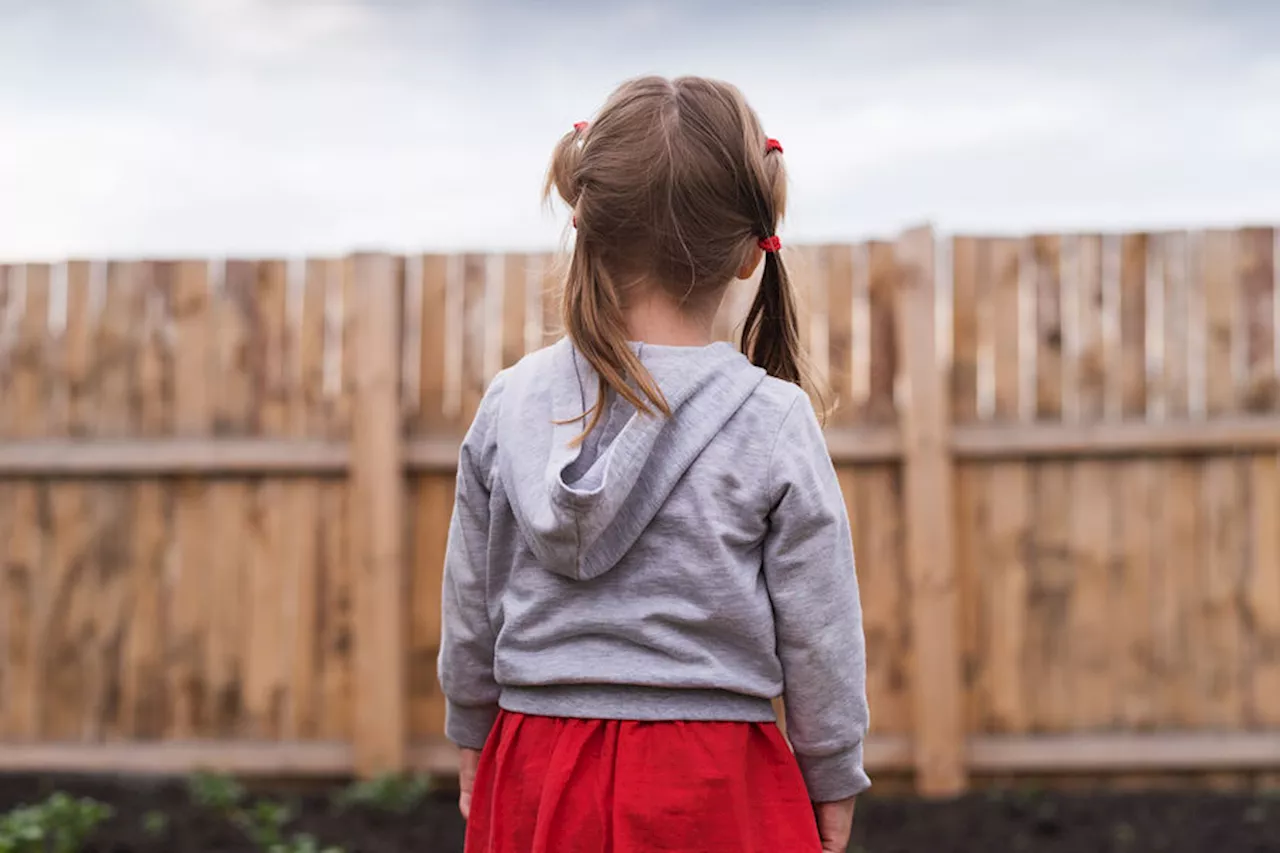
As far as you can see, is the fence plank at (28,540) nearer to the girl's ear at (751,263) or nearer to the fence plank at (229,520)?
the fence plank at (229,520)

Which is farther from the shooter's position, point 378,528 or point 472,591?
point 378,528

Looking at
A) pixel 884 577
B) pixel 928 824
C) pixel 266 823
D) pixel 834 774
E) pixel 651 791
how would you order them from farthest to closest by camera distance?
pixel 884 577, pixel 928 824, pixel 266 823, pixel 834 774, pixel 651 791

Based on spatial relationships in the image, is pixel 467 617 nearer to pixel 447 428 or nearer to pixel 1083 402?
pixel 447 428

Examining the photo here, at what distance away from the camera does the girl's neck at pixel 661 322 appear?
1653mm

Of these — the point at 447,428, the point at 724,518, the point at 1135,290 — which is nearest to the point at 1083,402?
the point at 1135,290

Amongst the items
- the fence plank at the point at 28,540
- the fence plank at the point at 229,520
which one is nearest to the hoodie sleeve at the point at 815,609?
the fence plank at the point at 229,520

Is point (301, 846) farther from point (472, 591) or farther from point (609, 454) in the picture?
point (609, 454)

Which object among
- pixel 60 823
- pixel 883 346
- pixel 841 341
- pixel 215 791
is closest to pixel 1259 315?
pixel 883 346

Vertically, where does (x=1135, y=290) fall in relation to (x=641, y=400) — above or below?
above

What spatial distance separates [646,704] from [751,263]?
590mm

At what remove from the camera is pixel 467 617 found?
1805 millimetres

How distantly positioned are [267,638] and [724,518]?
3775 millimetres

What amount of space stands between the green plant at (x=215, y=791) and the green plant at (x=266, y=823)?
0.11m

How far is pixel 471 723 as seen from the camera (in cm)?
186
